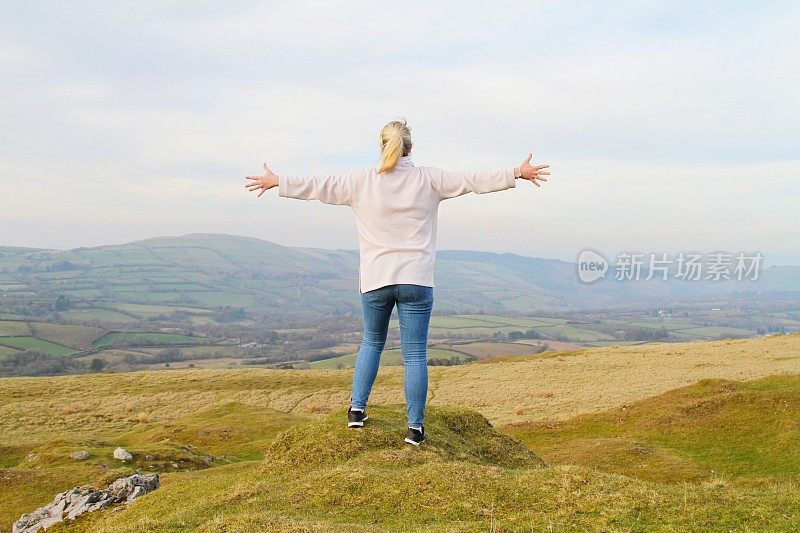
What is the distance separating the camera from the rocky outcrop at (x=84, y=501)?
406 inches

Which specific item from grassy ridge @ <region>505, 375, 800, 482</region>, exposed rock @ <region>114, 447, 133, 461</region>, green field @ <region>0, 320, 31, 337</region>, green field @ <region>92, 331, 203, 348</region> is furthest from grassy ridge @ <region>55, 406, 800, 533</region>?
green field @ <region>0, 320, 31, 337</region>

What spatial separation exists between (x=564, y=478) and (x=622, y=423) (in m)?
20.9

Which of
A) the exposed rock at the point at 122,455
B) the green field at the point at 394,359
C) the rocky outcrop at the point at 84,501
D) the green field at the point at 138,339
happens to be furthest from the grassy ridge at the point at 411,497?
the green field at the point at 138,339

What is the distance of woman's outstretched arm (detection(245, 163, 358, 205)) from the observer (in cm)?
929

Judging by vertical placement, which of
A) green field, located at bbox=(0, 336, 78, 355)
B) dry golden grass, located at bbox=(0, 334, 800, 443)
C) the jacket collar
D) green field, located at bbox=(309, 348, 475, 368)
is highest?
the jacket collar

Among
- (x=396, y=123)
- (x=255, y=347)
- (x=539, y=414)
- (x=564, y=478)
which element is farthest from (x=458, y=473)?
(x=255, y=347)

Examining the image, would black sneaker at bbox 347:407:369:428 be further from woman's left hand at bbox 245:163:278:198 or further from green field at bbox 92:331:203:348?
green field at bbox 92:331:203:348

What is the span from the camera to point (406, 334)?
30.9 ft

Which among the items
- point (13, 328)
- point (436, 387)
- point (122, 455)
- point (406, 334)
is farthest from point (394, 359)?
point (406, 334)

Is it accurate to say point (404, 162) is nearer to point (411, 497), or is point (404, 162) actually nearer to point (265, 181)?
point (265, 181)

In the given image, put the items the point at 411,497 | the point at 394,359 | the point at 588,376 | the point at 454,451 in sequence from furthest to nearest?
the point at 394,359 < the point at 588,376 < the point at 454,451 < the point at 411,497

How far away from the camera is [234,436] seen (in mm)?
30688

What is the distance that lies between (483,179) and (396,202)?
1.32m

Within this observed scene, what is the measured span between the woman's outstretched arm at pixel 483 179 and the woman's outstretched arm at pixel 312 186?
1.34 m
